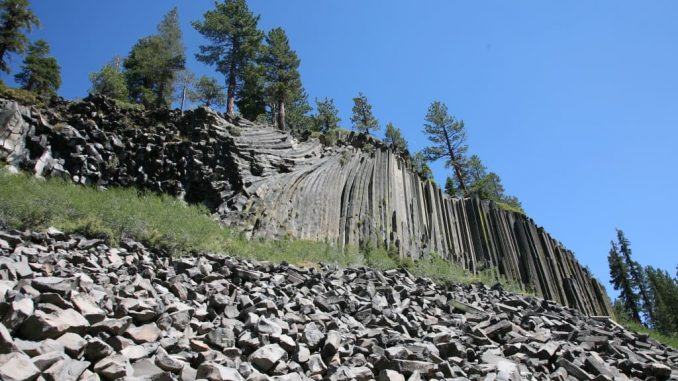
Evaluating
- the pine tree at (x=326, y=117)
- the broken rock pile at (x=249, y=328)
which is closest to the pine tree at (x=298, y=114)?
the pine tree at (x=326, y=117)

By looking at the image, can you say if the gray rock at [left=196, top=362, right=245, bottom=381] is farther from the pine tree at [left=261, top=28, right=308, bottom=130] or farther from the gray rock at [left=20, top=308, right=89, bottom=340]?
the pine tree at [left=261, top=28, right=308, bottom=130]

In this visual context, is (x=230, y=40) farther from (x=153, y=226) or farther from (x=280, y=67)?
(x=153, y=226)

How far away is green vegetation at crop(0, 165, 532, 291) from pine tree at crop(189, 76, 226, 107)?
66.8 feet

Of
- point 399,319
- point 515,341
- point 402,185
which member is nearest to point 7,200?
point 399,319

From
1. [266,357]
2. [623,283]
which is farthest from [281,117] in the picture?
[623,283]

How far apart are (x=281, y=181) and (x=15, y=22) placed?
2284 cm

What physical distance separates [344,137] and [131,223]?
14.6 meters

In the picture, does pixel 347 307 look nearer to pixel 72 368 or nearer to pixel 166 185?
pixel 72 368

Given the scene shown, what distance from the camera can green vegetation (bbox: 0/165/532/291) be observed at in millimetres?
8656

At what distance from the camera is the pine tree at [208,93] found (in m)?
33.7

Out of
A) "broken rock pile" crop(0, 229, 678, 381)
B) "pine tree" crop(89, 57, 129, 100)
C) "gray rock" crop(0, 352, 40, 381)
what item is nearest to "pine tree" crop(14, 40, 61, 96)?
"pine tree" crop(89, 57, 129, 100)

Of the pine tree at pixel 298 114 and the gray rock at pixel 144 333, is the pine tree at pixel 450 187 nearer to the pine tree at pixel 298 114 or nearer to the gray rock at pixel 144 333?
the pine tree at pixel 298 114

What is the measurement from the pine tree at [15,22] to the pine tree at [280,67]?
14.6m

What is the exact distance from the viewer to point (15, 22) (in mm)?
26609
